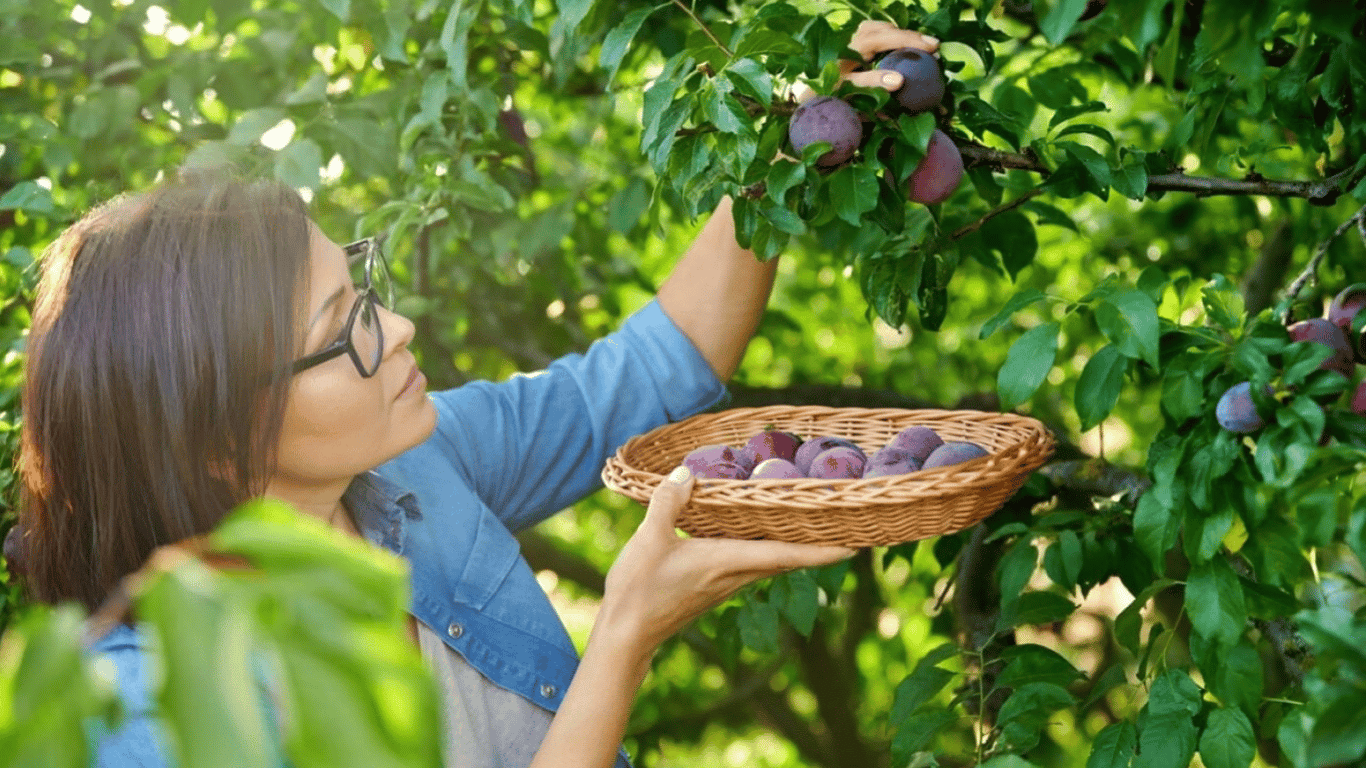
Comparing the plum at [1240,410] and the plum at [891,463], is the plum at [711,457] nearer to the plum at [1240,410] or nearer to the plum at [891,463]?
the plum at [891,463]

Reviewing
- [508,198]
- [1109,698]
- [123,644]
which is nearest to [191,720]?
[123,644]

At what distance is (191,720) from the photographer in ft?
1.37

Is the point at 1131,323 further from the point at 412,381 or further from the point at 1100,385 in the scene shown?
the point at 412,381

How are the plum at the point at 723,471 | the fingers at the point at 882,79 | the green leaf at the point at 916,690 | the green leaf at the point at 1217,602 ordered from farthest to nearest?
the green leaf at the point at 916,690 → the plum at the point at 723,471 → the fingers at the point at 882,79 → the green leaf at the point at 1217,602

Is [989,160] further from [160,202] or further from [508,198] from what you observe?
[160,202]

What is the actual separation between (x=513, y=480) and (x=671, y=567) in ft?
1.49

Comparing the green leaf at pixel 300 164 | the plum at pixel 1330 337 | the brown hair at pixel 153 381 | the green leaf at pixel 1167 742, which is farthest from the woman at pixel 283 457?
the plum at pixel 1330 337

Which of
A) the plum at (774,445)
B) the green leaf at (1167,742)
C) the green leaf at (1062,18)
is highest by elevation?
the green leaf at (1062,18)

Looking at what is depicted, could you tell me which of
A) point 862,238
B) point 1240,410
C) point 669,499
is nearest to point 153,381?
point 669,499

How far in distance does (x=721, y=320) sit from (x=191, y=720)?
1337 millimetres

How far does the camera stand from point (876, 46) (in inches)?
52.9

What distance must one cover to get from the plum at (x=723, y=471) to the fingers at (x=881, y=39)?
0.47 metres

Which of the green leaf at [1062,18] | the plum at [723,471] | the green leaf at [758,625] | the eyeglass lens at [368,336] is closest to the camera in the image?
the green leaf at [1062,18]

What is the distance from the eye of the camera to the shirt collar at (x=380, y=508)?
1530mm
